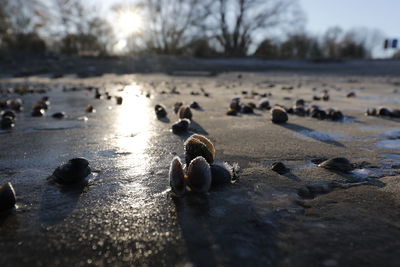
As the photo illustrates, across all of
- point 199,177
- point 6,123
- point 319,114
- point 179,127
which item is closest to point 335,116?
point 319,114

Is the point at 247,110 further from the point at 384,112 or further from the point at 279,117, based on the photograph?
the point at 384,112

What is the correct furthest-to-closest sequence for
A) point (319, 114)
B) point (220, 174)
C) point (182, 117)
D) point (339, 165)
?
point (319, 114)
point (182, 117)
point (339, 165)
point (220, 174)

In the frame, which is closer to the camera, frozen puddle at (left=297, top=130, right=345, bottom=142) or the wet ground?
the wet ground

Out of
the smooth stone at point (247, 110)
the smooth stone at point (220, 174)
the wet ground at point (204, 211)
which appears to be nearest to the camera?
the wet ground at point (204, 211)

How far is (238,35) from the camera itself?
31125 millimetres

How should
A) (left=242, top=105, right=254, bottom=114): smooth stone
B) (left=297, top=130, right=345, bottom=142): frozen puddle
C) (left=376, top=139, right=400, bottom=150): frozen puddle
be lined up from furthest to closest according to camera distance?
1. (left=242, top=105, right=254, bottom=114): smooth stone
2. (left=297, top=130, right=345, bottom=142): frozen puddle
3. (left=376, top=139, right=400, bottom=150): frozen puddle

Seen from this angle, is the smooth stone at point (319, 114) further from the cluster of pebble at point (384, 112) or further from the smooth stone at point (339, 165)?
the smooth stone at point (339, 165)

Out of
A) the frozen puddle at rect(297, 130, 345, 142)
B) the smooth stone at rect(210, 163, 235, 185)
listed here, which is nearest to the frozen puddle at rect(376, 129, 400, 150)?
the frozen puddle at rect(297, 130, 345, 142)

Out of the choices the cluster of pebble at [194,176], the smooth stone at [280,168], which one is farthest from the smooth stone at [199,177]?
the smooth stone at [280,168]

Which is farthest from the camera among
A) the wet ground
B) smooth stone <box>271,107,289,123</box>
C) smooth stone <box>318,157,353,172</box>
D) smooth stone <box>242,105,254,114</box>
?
smooth stone <box>242,105,254,114</box>

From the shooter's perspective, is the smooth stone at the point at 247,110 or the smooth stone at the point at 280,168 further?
the smooth stone at the point at 247,110

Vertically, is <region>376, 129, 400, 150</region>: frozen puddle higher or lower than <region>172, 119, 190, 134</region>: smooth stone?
lower

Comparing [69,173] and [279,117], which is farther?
[279,117]

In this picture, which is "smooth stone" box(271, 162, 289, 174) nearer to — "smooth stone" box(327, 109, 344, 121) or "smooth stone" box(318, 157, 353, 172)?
"smooth stone" box(318, 157, 353, 172)
